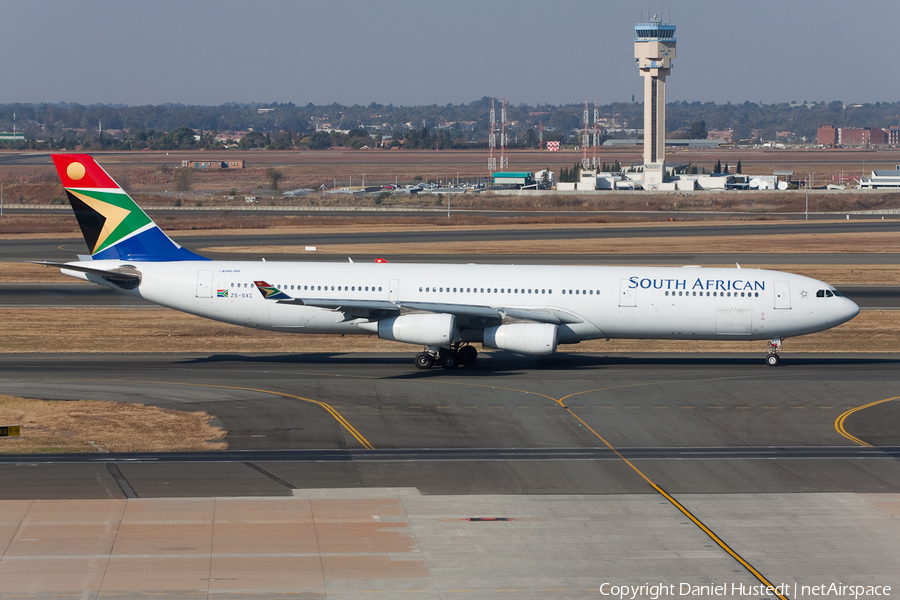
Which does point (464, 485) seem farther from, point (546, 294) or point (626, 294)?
point (626, 294)

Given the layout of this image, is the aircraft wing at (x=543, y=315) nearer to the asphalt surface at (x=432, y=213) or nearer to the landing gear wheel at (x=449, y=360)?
the landing gear wheel at (x=449, y=360)

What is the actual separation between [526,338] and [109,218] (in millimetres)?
20066

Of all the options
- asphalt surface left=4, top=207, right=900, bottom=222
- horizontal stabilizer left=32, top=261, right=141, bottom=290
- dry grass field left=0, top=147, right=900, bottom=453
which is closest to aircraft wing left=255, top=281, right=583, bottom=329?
dry grass field left=0, top=147, right=900, bottom=453

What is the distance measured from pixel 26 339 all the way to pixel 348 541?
32.4 metres

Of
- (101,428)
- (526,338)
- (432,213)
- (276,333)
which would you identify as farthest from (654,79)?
(101,428)

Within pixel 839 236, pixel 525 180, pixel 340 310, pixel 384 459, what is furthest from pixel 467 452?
pixel 525 180

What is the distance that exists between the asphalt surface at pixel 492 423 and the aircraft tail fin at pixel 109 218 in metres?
4.87

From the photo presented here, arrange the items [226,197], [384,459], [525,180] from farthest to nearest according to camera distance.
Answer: [525,180] → [226,197] → [384,459]

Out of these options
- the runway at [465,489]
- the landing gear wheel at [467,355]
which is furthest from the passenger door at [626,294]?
the landing gear wheel at [467,355]

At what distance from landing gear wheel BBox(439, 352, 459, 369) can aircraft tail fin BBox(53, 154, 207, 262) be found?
44.2 ft

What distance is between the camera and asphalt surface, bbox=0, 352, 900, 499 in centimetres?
2488

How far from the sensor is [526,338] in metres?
38.8

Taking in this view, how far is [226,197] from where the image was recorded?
171 metres

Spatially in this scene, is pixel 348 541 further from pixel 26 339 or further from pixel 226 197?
pixel 226 197
